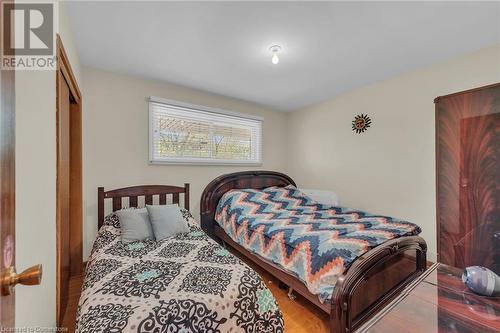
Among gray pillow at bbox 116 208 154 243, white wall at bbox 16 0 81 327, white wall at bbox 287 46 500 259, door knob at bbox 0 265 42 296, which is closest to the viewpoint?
door knob at bbox 0 265 42 296

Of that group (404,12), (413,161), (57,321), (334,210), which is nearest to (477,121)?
(413,161)

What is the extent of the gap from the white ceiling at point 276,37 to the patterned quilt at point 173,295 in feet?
6.11

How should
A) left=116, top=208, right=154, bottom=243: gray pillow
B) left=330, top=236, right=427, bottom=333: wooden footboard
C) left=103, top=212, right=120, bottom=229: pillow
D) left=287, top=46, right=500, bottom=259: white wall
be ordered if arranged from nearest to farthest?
left=330, top=236, right=427, bottom=333: wooden footboard, left=116, top=208, right=154, bottom=243: gray pillow, left=103, top=212, right=120, bottom=229: pillow, left=287, top=46, right=500, bottom=259: white wall

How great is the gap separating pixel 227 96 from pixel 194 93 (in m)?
0.54

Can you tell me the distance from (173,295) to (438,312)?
131 cm

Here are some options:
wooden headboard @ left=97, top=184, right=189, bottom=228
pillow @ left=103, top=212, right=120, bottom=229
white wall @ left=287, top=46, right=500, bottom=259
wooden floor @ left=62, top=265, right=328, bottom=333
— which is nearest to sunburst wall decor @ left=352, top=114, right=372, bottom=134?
white wall @ left=287, top=46, right=500, bottom=259

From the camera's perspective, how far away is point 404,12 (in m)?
1.70

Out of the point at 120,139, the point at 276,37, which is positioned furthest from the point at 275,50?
the point at 120,139

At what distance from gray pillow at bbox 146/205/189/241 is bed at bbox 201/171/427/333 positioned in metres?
0.70

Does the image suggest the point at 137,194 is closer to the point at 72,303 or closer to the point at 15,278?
the point at 72,303

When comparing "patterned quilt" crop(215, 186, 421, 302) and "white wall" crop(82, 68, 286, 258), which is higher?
"white wall" crop(82, 68, 286, 258)

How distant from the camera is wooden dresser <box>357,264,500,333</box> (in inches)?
37.1

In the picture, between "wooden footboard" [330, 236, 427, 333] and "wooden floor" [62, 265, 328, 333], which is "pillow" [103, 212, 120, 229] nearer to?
"wooden floor" [62, 265, 328, 333]

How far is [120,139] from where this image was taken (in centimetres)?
269
